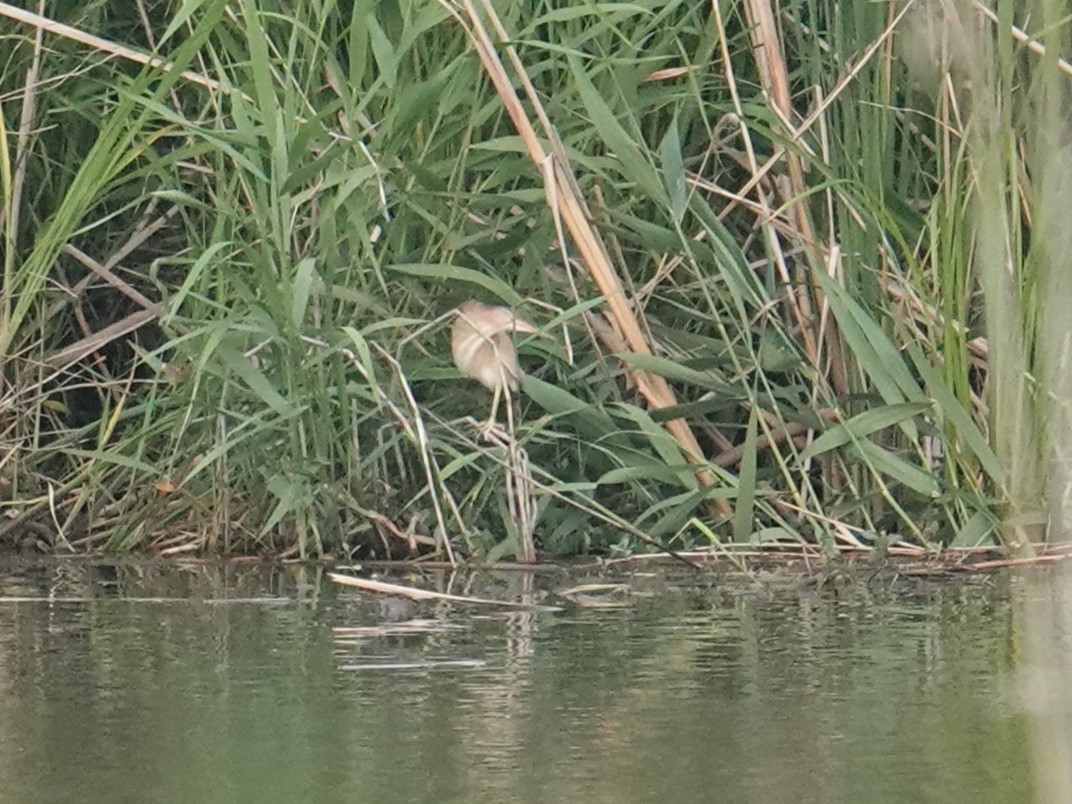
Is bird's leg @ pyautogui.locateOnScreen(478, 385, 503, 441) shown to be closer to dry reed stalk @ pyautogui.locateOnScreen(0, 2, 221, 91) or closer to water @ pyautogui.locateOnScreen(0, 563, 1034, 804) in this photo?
water @ pyautogui.locateOnScreen(0, 563, 1034, 804)

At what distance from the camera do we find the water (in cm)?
196

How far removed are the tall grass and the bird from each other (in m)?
0.05

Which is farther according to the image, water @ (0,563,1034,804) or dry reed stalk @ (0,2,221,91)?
dry reed stalk @ (0,2,221,91)

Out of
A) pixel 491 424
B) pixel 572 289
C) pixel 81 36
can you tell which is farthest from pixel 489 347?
pixel 81 36

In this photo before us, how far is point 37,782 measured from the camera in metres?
1.95

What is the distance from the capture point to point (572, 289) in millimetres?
3479

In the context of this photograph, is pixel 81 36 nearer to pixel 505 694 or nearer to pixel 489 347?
pixel 489 347

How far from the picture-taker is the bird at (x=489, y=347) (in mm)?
3289

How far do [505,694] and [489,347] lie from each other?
1.01m

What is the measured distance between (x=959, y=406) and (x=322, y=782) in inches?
61.4

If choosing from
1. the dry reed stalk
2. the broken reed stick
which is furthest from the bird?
the dry reed stalk

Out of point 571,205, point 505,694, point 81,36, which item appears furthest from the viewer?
point 81,36

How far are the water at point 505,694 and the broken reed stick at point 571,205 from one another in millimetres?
353

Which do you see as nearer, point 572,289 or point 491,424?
point 491,424
